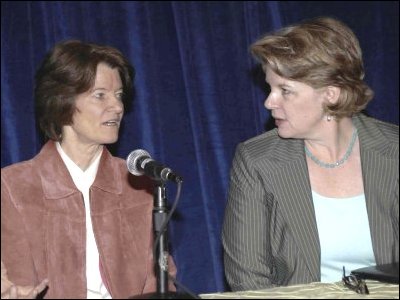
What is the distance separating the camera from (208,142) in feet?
10.7

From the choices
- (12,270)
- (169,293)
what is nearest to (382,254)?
(169,293)

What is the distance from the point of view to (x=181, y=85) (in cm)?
321

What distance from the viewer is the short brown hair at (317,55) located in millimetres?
2277

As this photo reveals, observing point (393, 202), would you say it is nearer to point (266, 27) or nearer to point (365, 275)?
point (365, 275)

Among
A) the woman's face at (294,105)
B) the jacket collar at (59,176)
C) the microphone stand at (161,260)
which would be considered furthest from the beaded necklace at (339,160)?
the microphone stand at (161,260)

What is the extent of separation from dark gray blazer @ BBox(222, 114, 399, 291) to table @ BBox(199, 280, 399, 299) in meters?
0.36

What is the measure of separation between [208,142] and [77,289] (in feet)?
3.85

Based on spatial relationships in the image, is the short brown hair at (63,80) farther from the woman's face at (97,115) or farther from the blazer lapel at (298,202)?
the blazer lapel at (298,202)

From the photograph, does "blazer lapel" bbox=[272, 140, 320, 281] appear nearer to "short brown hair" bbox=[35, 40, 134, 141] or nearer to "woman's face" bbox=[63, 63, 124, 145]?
"woman's face" bbox=[63, 63, 124, 145]

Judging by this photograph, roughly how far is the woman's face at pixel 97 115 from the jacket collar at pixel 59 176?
86 mm

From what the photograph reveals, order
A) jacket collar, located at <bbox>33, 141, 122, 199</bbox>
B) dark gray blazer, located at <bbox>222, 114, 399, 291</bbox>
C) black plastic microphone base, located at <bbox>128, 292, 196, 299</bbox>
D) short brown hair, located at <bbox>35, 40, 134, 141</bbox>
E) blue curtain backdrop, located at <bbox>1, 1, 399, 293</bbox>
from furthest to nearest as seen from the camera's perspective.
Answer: blue curtain backdrop, located at <bbox>1, 1, 399, 293</bbox>
short brown hair, located at <bbox>35, 40, 134, 141</bbox>
jacket collar, located at <bbox>33, 141, 122, 199</bbox>
dark gray blazer, located at <bbox>222, 114, 399, 291</bbox>
black plastic microphone base, located at <bbox>128, 292, 196, 299</bbox>

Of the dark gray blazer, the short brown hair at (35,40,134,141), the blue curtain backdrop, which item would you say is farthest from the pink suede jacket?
the blue curtain backdrop

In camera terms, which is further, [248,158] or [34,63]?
[34,63]

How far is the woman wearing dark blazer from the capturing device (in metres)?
2.27
